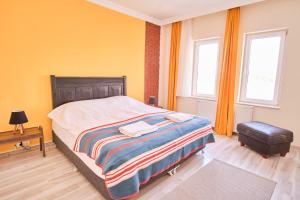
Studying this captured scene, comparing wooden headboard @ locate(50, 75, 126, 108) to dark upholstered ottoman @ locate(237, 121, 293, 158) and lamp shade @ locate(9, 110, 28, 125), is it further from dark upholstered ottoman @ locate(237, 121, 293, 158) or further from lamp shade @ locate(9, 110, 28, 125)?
dark upholstered ottoman @ locate(237, 121, 293, 158)

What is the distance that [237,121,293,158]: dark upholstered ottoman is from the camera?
260 centimetres

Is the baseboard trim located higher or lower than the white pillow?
lower

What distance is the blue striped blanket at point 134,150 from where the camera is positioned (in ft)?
5.06

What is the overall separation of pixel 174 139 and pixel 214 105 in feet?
7.40

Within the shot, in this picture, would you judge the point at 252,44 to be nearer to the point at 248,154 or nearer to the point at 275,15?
the point at 275,15

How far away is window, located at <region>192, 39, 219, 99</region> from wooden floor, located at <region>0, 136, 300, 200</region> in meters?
1.68

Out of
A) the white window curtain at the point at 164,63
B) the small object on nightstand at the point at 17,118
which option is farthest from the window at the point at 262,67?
the small object on nightstand at the point at 17,118

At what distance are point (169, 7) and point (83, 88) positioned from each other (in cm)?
255

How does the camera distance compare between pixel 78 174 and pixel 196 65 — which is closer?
pixel 78 174

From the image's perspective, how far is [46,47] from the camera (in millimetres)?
2805

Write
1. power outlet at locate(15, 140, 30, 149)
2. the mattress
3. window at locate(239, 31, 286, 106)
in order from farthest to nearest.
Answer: window at locate(239, 31, 286, 106) < power outlet at locate(15, 140, 30, 149) < the mattress

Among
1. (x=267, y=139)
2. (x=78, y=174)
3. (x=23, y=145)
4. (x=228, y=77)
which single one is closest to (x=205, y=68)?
(x=228, y=77)

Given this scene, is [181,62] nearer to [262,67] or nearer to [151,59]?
[151,59]

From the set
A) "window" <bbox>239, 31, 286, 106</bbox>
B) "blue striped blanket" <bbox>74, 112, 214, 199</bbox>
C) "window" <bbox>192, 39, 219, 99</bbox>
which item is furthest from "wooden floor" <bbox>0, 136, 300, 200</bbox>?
"window" <bbox>192, 39, 219, 99</bbox>
